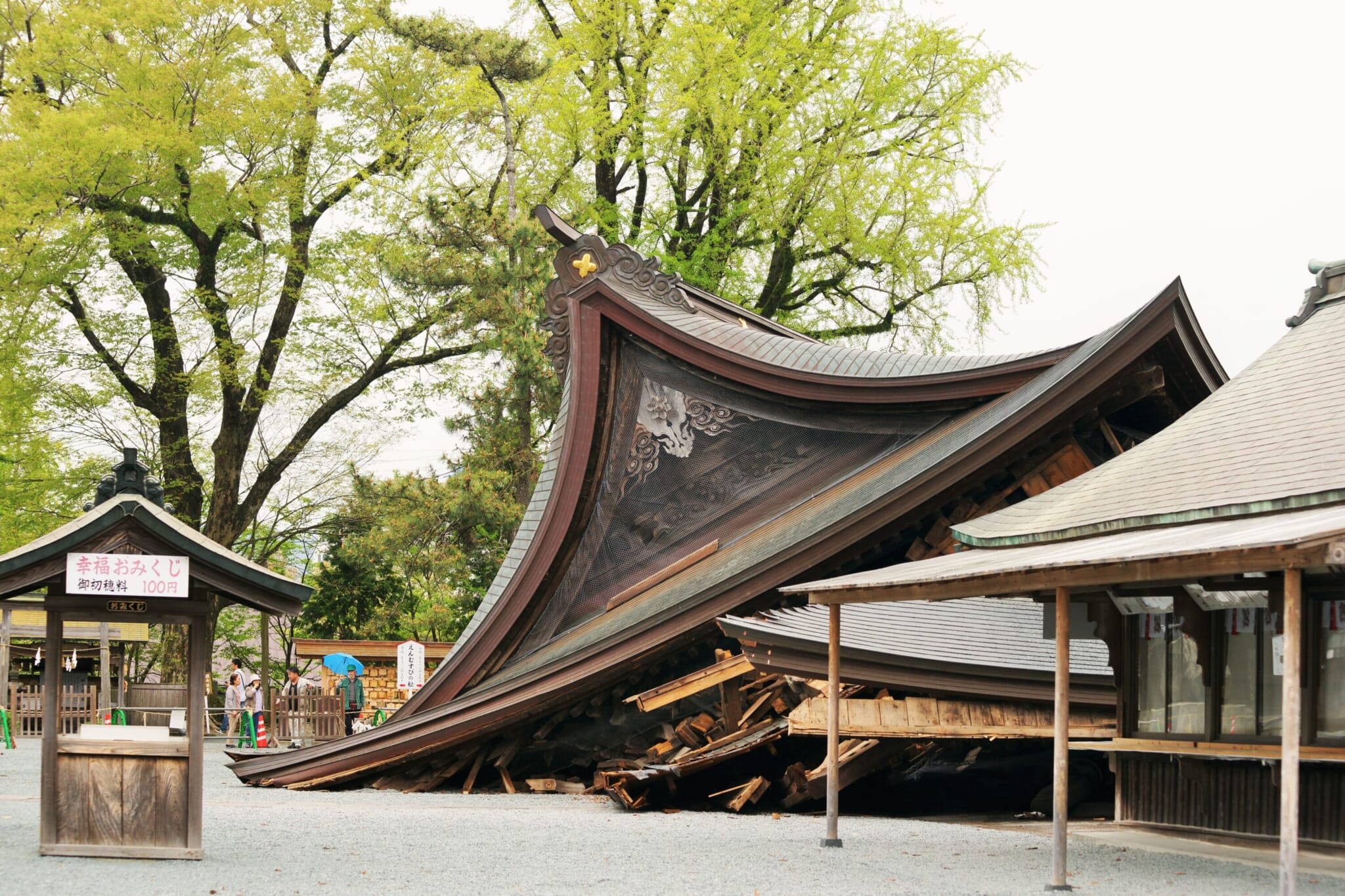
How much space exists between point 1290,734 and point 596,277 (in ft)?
33.0

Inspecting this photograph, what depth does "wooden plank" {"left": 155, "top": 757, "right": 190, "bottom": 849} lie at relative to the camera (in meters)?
7.45

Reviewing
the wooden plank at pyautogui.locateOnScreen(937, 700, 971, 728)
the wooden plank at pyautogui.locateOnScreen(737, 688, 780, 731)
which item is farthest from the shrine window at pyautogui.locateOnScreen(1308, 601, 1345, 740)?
the wooden plank at pyautogui.locateOnScreen(737, 688, 780, 731)

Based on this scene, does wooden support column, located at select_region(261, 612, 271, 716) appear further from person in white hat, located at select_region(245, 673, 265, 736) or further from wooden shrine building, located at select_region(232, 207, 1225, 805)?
wooden shrine building, located at select_region(232, 207, 1225, 805)

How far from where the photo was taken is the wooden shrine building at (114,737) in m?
7.37

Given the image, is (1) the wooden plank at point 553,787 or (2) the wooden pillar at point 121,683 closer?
(1) the wooden plank at point 553,787

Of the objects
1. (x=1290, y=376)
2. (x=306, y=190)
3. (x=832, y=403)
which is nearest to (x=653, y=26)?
(x=306, y=190)

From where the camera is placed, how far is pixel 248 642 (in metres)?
41.6

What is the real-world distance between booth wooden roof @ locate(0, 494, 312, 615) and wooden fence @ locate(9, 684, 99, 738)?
1249 centimetres

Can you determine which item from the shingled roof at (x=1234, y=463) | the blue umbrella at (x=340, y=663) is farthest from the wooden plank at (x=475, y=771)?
the blue umbrella at (x=340, y=663)

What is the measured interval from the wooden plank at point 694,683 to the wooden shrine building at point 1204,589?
3.18m

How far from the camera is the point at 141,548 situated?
751 centimetres

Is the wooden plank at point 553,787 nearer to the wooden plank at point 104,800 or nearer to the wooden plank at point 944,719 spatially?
the wooden plank at point 944,719

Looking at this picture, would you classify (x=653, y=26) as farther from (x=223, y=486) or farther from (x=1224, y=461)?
(x=1224, y=461)

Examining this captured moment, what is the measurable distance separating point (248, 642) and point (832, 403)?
32675 millimetres
